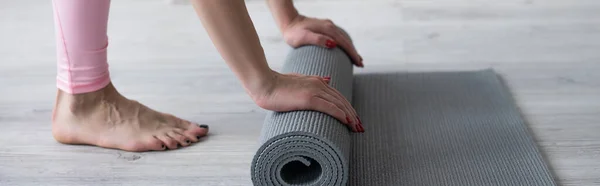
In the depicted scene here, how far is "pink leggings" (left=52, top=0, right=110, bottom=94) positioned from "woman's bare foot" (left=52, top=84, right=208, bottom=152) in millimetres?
37

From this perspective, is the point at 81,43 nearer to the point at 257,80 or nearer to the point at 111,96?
the point at 111,96

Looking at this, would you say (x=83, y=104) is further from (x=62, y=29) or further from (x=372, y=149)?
(x=372, y=149)

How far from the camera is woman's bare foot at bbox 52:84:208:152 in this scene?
83.8 inches

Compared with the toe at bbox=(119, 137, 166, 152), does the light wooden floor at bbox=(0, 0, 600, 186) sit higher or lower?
lower

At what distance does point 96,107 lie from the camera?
7.11ft

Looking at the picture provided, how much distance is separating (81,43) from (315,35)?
62 cm

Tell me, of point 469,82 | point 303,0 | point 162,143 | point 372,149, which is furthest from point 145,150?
point 303,0

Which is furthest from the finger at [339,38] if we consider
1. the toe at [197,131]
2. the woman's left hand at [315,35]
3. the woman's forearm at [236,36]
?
the woman's forearm at [236,36]

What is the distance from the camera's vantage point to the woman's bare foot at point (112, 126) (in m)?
2.13

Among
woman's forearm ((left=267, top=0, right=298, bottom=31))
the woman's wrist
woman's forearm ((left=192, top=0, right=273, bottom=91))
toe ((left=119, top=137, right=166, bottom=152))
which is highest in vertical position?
woman's forearm ((left=192, top=0, right=273, bottom=91))

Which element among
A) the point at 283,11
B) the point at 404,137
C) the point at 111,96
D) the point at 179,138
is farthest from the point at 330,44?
the point at 111,96

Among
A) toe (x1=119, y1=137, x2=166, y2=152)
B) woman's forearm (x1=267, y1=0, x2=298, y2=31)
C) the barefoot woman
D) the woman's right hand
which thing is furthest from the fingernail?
toe (x1=119, y1=137, x2=166, y2=152)

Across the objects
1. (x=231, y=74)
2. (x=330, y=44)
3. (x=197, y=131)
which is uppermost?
(x=330, y=44)

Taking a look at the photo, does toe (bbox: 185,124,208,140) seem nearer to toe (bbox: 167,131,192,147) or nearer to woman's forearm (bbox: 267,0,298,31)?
toe (bbox: 167,131,192,147)
